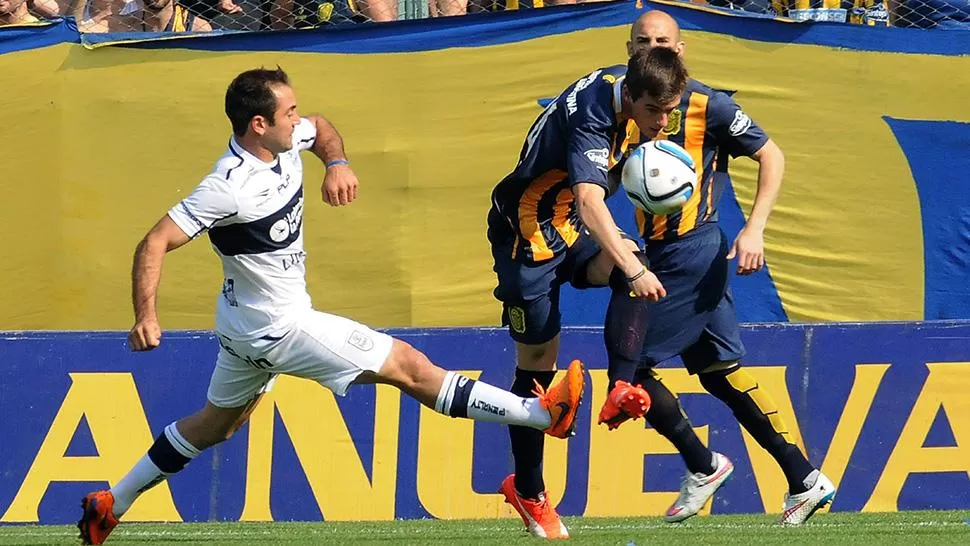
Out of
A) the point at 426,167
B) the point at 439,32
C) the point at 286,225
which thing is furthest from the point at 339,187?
the point at 439,32

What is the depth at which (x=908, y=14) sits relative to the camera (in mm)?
9898

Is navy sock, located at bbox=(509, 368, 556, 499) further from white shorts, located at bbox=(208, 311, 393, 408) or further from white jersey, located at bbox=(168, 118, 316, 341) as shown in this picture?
white jersey, located at bbox=(168, 118, 316, 341)

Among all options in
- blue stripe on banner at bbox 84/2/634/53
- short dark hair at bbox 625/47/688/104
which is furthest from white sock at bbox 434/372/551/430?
blue stripe on banner at bbox 84/2/634/53

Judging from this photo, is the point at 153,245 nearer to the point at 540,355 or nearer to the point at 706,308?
the point at 540,355

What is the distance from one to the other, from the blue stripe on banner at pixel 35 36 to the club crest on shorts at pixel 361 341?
13.3 feet

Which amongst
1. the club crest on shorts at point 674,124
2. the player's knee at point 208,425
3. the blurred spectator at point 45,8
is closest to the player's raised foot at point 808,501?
the club crest on shorts at point 674,124

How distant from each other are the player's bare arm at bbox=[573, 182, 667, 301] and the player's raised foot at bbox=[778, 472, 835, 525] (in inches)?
55.5

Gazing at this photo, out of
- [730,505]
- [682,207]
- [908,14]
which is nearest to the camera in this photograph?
[682,207]

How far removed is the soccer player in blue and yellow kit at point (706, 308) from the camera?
669 centimetres

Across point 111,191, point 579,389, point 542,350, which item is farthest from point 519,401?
point 111,191

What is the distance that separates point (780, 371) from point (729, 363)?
148 cm

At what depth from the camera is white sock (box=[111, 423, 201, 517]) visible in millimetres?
6445

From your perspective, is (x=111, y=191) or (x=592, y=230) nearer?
(x=592, y=230)

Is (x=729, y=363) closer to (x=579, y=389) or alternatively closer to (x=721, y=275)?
(x=721, y=275)
